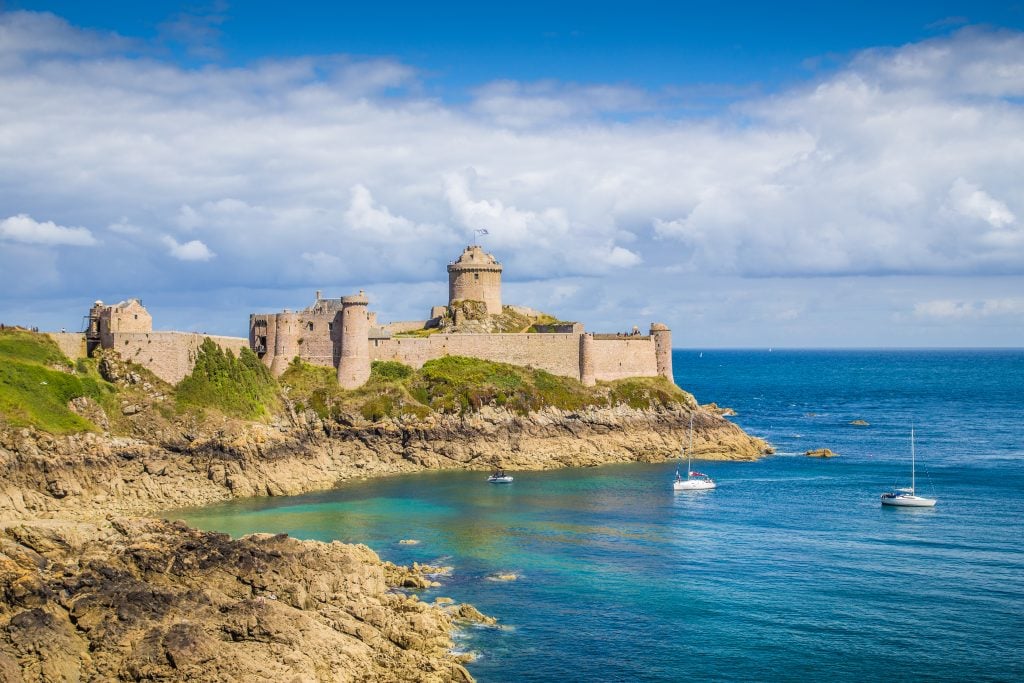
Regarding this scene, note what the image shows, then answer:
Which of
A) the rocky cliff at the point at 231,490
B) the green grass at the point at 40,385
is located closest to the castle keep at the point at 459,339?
the rocky cliff at the point at 231,490

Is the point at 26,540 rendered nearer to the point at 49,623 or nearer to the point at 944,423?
the point at 49,623

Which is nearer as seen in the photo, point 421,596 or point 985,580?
point 421,596

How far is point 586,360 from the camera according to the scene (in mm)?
91625

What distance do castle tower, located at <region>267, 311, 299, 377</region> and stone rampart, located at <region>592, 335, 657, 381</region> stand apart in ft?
82.5

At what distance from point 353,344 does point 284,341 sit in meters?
5.33

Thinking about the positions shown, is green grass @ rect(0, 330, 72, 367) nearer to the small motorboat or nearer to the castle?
the castle

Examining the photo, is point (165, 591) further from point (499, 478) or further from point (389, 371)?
point (389, 371)

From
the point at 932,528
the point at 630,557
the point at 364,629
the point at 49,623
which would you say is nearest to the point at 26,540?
the point at 49,623

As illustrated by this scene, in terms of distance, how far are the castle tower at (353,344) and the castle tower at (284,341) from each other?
3701mm

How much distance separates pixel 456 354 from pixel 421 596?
4790 centimetres

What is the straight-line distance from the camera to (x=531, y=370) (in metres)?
90.6

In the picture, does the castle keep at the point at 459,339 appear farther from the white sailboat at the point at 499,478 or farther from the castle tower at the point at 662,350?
the white sailboat at the point at 499,478

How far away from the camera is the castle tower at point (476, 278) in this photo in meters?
98.5

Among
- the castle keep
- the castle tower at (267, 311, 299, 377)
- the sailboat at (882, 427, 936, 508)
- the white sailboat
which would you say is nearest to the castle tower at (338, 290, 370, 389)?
the castle keep
